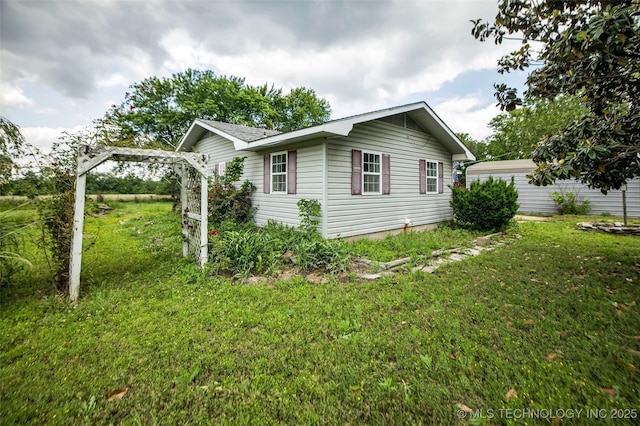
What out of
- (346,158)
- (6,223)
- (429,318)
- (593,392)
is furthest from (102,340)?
(346,158)

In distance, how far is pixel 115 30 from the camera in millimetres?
5949

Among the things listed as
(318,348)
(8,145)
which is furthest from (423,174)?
(8,145)

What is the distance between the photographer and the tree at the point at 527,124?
22188 mm

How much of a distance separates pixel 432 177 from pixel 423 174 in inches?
27.7

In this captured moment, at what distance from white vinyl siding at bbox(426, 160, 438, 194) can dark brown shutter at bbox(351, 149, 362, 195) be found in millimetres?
3699

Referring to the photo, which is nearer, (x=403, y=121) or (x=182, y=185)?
(x=182, y=185)

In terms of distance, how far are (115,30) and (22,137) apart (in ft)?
13.3

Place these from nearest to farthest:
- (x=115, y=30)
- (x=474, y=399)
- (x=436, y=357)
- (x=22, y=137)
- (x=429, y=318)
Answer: (x=474, y=399) < (x=436, y=357) < (x=429, y=318) < (x=22, y=137) < (x=115, y=30)

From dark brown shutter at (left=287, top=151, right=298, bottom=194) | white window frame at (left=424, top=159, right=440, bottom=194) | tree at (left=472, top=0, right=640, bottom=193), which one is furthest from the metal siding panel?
dark brown shutter at (left=287, top=151, right=298, bottom=194)

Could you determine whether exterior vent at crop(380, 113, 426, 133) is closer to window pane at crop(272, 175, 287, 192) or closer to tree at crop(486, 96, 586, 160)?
window pane at crop(272, 175, 287, 192)

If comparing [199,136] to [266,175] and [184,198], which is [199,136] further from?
[184,198]

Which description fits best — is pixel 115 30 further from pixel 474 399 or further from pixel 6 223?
pixel 474 399

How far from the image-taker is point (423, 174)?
30.2 ft

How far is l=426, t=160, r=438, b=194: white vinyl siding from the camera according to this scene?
9602 mm
